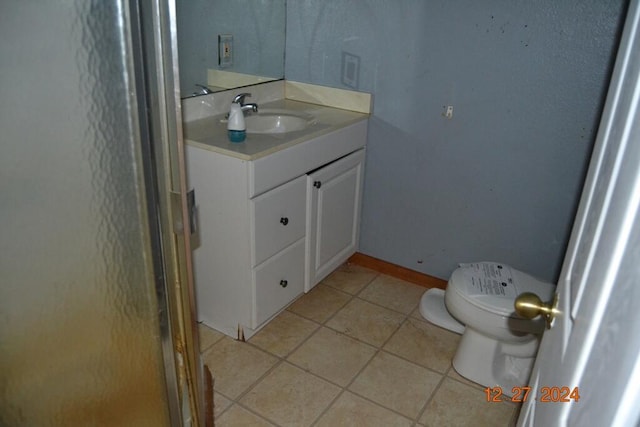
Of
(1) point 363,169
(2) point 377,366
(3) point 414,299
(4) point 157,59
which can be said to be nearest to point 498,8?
(1) point 363,169

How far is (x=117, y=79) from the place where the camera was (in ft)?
2.01

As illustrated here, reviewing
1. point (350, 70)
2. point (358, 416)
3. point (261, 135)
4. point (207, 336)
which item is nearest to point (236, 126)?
point (261, 135)

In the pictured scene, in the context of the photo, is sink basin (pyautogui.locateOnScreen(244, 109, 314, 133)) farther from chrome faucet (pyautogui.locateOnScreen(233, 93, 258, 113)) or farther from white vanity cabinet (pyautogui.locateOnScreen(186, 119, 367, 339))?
white vanity cabinet (pyautogui.locateOnScreen(186, 119, 367, 339))

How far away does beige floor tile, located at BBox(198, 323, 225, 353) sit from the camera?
2.06m

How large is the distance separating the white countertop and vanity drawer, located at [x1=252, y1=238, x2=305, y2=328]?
45cm

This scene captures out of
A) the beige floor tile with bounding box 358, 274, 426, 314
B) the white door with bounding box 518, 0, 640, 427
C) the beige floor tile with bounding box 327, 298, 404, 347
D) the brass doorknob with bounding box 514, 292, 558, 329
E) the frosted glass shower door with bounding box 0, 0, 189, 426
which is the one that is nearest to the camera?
the white door with bounding box 518, 0, 640, 427

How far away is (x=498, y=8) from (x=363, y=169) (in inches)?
35.9

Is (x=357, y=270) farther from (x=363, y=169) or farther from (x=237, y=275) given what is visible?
(x=237, y=275)

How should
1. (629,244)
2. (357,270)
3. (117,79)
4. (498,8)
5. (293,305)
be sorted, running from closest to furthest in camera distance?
(629,244), (117,79), (498,8), (293,305), (357,270)

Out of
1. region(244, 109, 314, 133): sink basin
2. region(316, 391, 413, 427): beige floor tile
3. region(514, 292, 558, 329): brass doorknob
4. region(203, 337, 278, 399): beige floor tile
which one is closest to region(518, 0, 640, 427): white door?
region(514, 292, 558, 329): brass doorknob

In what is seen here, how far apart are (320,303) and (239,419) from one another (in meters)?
0.77

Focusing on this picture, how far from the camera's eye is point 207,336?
2.12 meters

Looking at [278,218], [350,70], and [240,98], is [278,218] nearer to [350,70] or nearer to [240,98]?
[240,98]

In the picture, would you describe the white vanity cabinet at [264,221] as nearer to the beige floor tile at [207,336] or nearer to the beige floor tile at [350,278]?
the beige floor tile at [207,336]
